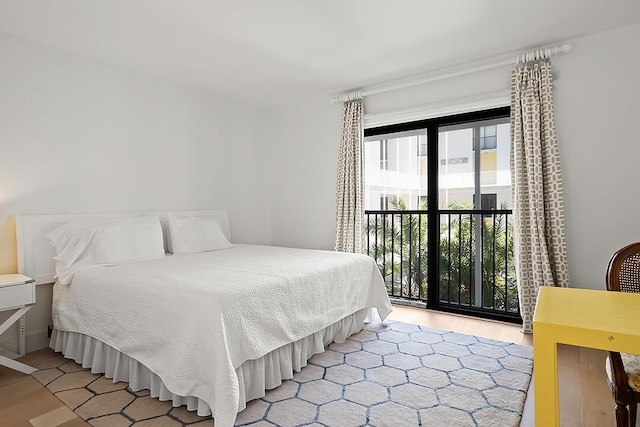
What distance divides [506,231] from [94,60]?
4.17m

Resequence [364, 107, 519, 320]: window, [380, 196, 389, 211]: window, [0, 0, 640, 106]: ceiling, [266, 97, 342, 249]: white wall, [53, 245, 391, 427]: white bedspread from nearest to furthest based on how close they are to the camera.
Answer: [53, 245, 391, 427]: white bedspread < [0, 0, 640, 106]: ceiling < [364, 107, 519, 320]: window < [266, 97, 342, 249]: white wall < [380, 196, 389, 211]: window

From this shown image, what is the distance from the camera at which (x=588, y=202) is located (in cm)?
286

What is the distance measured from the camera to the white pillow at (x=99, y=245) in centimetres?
266

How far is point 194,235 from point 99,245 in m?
0.88

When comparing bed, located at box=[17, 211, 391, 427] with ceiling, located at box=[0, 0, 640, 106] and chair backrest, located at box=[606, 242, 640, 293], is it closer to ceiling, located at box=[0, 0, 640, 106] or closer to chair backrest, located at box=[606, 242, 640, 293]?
ceiling, located at box=[0, 0, 640, 106]

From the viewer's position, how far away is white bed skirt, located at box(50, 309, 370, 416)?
6.29 feet

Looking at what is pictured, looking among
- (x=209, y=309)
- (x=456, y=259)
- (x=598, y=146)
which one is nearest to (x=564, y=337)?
(x=209, y=309)

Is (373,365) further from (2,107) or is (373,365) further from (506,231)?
(2,107)

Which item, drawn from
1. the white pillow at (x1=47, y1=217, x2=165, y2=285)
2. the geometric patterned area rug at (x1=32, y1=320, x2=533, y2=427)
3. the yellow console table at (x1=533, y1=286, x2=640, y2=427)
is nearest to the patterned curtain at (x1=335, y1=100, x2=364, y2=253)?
the geometric patterned area rug at (x1=32, y1=320, x2=533, y2=427)

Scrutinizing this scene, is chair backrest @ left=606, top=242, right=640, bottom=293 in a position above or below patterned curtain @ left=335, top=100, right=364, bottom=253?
below

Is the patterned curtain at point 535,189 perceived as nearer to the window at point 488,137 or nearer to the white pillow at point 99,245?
the window at point 488,137

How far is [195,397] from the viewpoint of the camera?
185cm

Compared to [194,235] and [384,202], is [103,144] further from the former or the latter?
[384,202]

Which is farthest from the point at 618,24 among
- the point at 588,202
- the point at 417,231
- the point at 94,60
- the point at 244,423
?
the point at 94,60
